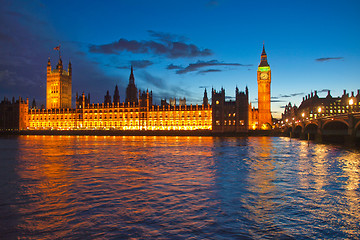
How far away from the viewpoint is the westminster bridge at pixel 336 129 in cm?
4669

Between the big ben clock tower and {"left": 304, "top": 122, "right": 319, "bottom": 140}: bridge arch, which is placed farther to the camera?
the big ben clock tower

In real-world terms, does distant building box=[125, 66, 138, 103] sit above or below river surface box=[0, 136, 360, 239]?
above

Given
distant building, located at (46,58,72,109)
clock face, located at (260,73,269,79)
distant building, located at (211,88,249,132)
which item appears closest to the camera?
distant building, located at (211,88,249,132)

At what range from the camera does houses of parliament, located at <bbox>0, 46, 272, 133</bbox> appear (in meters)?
126

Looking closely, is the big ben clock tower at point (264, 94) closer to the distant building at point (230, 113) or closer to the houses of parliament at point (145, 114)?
the houses of parliament at point (145, 114)

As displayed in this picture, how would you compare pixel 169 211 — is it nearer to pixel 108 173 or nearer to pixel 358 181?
pixel 108 173

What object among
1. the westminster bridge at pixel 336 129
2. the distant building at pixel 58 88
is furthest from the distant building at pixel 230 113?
the distant building at pixel 58 88

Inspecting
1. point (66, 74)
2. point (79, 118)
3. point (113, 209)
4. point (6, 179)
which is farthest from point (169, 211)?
point (66, 74)

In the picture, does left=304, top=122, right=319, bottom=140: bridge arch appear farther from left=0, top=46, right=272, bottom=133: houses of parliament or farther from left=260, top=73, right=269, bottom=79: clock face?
left=260, top=73, right=269, bottom=79: clock face

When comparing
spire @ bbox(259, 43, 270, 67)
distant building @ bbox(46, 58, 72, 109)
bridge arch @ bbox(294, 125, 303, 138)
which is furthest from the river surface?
distant building @ bbox(46, 58, 72, 109)

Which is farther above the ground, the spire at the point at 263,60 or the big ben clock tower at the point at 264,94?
the spire at the point at 263,60

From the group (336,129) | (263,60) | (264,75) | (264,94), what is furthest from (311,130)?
(263,60)

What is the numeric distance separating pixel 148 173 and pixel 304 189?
1021 centimetres

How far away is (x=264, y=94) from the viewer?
152875 millimetres
